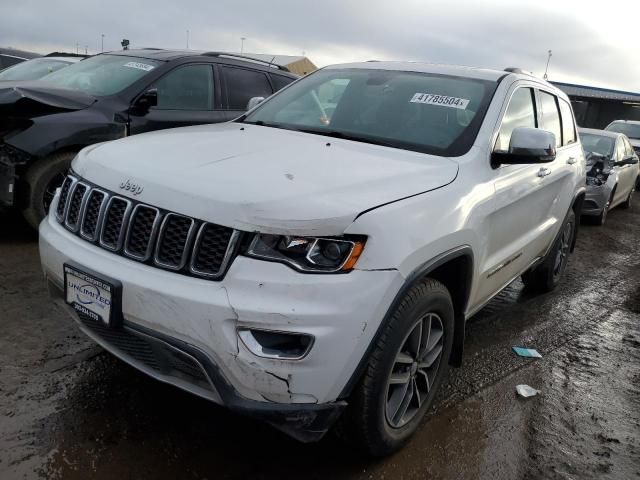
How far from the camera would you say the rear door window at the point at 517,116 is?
3357mm

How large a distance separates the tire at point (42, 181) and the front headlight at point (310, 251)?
10.8ft

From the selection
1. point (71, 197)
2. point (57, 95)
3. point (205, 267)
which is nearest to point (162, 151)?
point (71, 197)

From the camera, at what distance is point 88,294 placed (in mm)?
2371

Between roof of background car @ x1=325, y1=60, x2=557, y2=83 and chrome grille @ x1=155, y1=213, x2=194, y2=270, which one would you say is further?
roof of background car @ x1=325, y1=60, x2=557, y2=83

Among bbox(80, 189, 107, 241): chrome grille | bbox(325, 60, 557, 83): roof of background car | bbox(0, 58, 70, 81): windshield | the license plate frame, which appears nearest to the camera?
the license plate frame

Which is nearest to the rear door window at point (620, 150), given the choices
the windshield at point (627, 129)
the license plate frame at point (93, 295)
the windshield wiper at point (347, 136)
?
the windshield at point (627, 129)

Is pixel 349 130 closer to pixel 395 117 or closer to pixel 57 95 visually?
pixel 395 117

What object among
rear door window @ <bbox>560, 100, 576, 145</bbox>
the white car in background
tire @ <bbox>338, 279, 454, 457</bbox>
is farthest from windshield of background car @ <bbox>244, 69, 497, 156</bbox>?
the white car in background

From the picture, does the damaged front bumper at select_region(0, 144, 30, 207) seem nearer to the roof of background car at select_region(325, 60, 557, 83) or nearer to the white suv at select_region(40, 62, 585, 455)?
the white suv at select_region(40, 62, 585, 455)

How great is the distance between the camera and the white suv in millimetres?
2072

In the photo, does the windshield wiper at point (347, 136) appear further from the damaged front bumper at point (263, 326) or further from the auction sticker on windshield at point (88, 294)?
the auction sticker on windshield at point (88, 294)

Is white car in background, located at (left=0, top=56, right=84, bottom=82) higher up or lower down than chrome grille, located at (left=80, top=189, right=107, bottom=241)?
lower down

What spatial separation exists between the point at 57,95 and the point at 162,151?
273 centimetres

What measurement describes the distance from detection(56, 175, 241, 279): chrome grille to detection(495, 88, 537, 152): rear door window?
1.81 m
